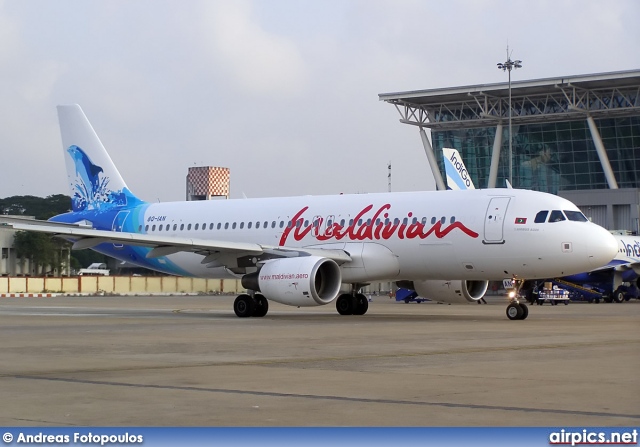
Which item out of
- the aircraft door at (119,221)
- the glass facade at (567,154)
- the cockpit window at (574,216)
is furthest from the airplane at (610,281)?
the glass facade at (567,154)

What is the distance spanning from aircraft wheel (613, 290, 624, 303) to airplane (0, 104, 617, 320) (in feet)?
88.8

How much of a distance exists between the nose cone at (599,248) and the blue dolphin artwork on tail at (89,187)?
16931 mm

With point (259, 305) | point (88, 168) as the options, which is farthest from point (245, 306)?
point (88, 168)

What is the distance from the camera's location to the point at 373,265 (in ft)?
93.8

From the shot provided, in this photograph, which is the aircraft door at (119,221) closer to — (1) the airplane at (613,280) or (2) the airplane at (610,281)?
(1) the airplane at (613,280)

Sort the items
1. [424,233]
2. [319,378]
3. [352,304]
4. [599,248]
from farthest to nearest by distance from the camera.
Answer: [352,304], [424,233], [599,248], [319,378]

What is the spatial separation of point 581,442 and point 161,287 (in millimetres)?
61988

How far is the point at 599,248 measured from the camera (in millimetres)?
25719

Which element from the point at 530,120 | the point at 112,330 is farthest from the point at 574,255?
the point at 530,120

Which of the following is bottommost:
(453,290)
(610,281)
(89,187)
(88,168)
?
(610,281)

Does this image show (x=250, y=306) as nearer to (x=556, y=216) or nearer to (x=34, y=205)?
(x=556, y=216)

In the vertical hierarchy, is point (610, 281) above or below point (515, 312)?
above

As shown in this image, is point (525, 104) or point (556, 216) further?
point (525, 104)

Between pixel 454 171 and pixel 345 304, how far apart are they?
37871 millimetres
